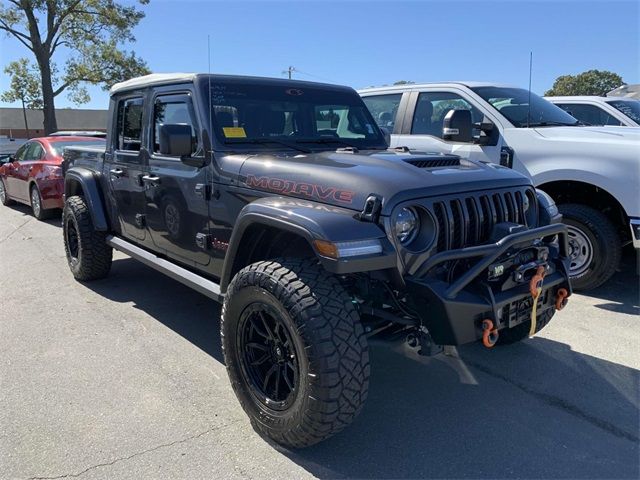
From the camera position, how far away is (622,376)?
352 cm

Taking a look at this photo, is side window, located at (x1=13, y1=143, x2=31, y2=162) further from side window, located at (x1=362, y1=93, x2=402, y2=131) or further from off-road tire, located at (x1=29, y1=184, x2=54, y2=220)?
side window, located at (x1=362, y1=93, x2=402, y2=131)

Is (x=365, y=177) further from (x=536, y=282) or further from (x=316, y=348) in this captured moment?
(x=536, y=282)

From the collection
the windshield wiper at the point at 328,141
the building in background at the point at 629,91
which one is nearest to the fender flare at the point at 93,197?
the windshield wiper at the point at 328,141

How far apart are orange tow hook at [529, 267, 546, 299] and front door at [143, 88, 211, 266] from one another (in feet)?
6.77

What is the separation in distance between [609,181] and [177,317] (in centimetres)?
411

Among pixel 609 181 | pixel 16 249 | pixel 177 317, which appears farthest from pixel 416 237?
pixel 16 249

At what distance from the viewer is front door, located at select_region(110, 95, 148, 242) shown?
4.42m

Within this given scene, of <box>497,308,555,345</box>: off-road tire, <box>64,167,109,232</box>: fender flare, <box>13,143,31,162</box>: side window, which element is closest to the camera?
<box>497,308,555,345</box>: off-road tire

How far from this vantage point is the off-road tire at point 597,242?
4949 millimetres

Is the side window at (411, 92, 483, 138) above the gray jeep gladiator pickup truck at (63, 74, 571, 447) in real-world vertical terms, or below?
above

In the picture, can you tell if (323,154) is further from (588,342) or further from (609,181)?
(609,181)

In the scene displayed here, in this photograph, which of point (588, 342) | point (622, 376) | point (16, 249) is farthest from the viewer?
point (16, 249)

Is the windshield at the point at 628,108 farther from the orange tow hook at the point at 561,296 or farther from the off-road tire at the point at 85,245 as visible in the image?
the off-road tire at the point at 85,245

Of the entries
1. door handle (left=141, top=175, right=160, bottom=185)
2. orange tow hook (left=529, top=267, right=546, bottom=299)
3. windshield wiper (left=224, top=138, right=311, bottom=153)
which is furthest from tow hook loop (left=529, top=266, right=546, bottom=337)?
door handle (left=141, top=175, right=160, bottom=185)
